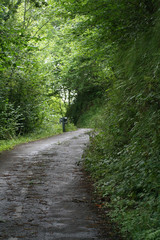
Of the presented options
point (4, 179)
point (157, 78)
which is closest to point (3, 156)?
point (4, 179)

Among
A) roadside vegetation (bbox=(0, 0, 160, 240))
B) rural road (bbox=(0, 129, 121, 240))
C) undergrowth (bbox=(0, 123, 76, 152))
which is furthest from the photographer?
undergrowth (bbox=(0, 123, 76, 152))

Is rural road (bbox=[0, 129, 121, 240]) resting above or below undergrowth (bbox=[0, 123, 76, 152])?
below

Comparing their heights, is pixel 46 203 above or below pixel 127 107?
below

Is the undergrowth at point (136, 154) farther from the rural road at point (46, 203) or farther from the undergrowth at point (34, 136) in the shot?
the undergrowth at point (34, 136)

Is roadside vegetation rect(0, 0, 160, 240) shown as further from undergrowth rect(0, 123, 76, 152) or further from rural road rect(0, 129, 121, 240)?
undergrowth rect(0, 123, 76, 152)

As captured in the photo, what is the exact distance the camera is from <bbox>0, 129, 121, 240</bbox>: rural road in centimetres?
Result: 417

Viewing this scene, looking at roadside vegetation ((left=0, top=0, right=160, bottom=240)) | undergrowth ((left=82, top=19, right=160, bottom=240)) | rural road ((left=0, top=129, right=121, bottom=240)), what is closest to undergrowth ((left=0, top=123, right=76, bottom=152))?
roadside vegetation ((left=0, top=0, right=160, bottom=240))

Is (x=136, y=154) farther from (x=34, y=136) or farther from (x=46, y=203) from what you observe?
(x=34, y=136)

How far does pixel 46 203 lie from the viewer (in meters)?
5.45

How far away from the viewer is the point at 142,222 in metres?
3.96

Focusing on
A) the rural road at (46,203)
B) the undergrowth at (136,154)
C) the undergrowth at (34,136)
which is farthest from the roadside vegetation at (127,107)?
the undergrowth at (34,136)

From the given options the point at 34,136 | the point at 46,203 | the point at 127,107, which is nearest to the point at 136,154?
the point at 127,107

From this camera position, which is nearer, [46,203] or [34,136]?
[46,203]

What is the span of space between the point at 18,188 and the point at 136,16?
16.8ft
